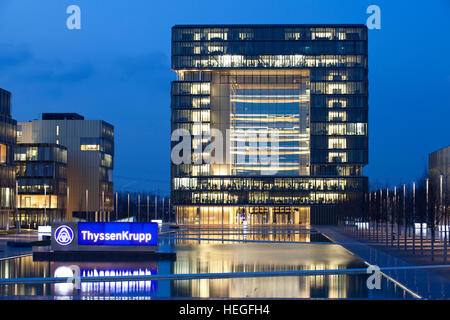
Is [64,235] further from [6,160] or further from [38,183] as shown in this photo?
[38,183]

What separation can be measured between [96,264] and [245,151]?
119 m

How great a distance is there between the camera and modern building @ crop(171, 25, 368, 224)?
14550 centimetres

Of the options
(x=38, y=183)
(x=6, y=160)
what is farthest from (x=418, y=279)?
(x=38, y=183)

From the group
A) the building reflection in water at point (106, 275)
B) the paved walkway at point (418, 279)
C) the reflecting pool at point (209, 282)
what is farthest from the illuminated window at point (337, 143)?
the building reflection in water at point (106, 275)

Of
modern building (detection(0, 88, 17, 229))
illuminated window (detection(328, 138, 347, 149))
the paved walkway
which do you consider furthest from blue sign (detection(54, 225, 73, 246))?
illuminated window (detection(328, 138, 347, 149))

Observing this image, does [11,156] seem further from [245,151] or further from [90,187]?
[245,151]

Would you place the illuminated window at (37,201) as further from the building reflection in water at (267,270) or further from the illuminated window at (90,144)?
the building reflection in water at (267,270)

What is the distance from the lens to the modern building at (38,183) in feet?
419

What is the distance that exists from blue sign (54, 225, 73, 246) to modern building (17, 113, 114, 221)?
342 feet

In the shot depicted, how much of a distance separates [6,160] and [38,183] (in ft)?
108

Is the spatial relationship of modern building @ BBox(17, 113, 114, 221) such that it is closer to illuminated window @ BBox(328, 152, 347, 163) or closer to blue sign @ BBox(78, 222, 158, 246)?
illuminated window @ BBox(328, 152, 347, 163)

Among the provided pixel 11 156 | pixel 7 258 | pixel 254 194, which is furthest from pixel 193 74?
pixel 7 258
